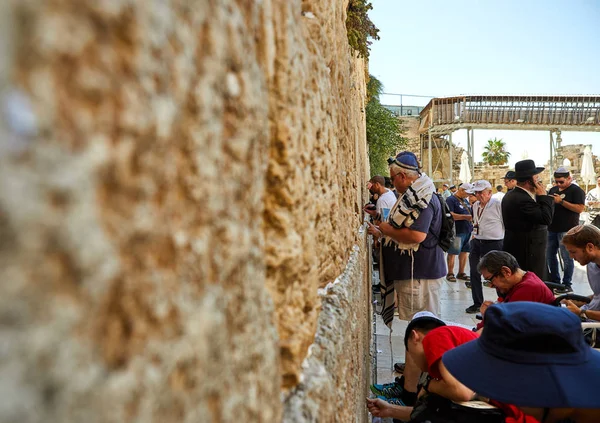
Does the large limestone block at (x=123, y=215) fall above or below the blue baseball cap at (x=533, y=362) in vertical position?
above

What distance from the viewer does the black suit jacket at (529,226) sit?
4.59 m

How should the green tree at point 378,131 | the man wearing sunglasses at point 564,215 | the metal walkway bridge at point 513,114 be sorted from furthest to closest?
the metal walkway bridge at point 513,114 < the green tree at point 378,131 < the man wearing sunglasses at point 564,215

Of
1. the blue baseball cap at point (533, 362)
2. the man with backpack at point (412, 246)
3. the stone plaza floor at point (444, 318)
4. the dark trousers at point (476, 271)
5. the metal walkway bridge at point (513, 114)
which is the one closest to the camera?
the blue baseball cap at point (533, 362)

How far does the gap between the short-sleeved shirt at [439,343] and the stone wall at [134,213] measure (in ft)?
5.97

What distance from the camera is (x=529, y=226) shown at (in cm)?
464

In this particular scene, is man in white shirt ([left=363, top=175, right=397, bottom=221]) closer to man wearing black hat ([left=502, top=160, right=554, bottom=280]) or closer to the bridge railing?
man wearing black hat ([left=502, top=160, right=554, bottom=280])

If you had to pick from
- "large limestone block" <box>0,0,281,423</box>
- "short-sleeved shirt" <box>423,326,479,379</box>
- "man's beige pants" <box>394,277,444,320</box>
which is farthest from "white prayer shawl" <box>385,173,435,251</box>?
"large limestone block" <box>0,0,281,423</box>

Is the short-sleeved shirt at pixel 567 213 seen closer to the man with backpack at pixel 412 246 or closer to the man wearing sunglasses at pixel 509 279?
the man wearing sunglasses at pixel 509 279

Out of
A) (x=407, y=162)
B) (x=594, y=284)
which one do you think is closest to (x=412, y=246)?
(x=407, y=162)

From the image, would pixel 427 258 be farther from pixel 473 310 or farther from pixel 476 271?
pixel 473 310

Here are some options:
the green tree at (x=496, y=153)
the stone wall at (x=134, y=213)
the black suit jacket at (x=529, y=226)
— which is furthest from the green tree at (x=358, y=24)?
the green tree at (x=496, y=153)

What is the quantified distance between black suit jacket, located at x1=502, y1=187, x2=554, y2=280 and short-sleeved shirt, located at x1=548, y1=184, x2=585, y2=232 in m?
2.13

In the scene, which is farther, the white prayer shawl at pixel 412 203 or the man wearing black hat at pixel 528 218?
the man wearing black hat at pixel 528 218

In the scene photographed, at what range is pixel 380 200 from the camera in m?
5.48
